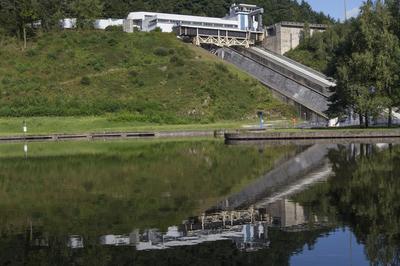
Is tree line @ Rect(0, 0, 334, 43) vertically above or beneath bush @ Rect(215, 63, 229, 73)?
above

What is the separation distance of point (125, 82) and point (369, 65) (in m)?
35.3

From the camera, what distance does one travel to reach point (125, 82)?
7362 centimetres

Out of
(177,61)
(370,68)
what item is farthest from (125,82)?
(370,68)

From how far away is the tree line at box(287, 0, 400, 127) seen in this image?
1877 inches

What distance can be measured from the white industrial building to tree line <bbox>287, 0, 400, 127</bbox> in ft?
156

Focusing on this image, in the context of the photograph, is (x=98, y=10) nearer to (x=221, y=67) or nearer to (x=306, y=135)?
(x=221, y=67)

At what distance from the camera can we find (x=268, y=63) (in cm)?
8100

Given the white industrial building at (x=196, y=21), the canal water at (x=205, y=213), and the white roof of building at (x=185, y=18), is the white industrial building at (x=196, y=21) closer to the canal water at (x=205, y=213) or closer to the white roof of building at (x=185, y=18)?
the white roof of building at (x=185, y=18)

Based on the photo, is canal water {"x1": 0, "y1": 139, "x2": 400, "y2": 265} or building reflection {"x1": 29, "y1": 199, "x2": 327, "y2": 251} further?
building reflection {"x1": 29, "y1": 199, "x2": 327, "y2": 251}

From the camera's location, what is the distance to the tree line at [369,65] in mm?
47688

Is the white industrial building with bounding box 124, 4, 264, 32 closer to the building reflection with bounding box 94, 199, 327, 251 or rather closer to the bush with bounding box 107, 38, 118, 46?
the bush with bounding box 107, 38, 118, 46

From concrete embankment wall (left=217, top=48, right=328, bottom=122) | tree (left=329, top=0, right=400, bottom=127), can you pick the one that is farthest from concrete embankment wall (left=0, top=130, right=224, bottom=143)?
concrete embankment wall (left=217, top=48, right=328, bottom=122)

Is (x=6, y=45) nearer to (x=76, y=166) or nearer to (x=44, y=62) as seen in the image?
(x=44, y=62)

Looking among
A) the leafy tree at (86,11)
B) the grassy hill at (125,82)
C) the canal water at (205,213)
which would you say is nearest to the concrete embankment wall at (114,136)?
the grassy hill at (125,82)
